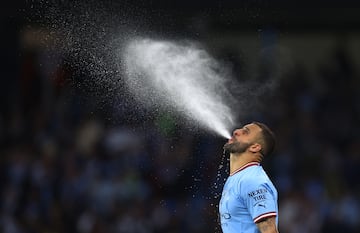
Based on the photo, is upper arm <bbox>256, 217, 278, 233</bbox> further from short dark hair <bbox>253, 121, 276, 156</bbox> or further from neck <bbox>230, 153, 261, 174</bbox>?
short dark hair <bbox>253, 121, 276, 156</bbox>

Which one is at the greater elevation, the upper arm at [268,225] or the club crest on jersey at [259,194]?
the club crest on jersey at [259,194]

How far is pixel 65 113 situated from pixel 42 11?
601 centimetres

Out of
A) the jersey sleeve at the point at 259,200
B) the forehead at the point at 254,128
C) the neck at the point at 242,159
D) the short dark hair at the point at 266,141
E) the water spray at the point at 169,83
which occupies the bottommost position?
the jersey sleeve at the point at 259,200

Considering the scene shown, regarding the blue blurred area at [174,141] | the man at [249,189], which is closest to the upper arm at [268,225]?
the man at [249,189]

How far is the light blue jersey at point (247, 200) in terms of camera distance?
7.86 metres

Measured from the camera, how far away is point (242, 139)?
841 cm

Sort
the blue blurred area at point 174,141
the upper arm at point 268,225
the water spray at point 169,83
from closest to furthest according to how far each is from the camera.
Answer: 1. the upper arm at point 268,225
2. the water spray at point 169,83
3. the blue blurred area at point 174,141

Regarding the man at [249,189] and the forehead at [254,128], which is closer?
the man at [249,189]

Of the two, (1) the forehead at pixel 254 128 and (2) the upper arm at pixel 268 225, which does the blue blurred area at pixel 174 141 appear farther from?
(2) the upper arm at pixel 268 225

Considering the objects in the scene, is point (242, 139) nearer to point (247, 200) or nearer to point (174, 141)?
point (247, 200)

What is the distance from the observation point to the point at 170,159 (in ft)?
50.0

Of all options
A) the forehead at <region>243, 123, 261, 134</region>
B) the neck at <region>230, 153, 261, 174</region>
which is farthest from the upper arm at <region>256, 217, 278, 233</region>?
the forehead at <region>243, 123, 261, 134</region>

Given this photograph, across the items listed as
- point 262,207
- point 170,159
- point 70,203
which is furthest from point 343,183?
point 262,207

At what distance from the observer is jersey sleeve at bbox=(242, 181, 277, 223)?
7.82 meters
